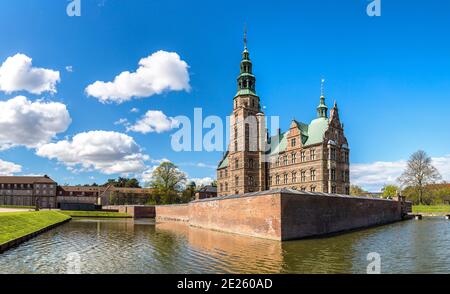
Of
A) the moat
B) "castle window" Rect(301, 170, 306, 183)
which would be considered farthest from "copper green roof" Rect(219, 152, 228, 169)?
the moat

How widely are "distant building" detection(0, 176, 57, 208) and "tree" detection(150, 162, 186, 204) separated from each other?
46.5 metres

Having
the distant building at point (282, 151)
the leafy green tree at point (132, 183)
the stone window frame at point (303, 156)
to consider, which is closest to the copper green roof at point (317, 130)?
the distant building at point (282, 151)

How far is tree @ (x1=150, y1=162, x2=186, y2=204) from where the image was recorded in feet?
251

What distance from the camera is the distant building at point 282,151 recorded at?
4959cm

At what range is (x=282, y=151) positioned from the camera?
186ft

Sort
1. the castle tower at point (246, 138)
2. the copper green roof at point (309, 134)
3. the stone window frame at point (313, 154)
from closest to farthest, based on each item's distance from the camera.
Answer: the stone window frame at point (313, 154) → the copper green roof at point (309, 134) → the castle tower at point (246, 138)

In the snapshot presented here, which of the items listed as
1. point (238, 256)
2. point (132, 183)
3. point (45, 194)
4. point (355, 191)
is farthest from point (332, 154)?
point (132, 183)

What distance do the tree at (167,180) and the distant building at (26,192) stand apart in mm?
46476

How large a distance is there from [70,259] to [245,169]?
4113 centimetres

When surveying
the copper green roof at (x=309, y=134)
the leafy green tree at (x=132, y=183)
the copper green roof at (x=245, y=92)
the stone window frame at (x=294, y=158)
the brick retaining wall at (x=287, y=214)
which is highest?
the copper green roof at (x=245, y=92)

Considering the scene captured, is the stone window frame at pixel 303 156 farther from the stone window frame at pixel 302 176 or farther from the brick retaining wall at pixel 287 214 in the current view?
the brick retaining wall at pixel 287 214

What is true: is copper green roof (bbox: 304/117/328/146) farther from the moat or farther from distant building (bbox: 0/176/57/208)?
distant building (bbox: 0/176/57/208)
